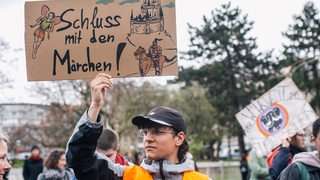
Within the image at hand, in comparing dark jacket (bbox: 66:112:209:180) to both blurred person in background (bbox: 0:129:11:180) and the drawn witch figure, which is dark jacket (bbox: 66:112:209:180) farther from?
the drawn witch figure

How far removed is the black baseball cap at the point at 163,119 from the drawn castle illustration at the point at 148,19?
2.25 feet

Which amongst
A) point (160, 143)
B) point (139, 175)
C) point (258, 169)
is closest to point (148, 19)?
point (160, 143)

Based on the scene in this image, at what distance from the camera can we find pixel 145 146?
141 inches

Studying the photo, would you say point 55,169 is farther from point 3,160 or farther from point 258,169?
point 3,160

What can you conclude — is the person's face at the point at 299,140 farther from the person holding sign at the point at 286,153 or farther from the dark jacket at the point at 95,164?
the dark jacket at the point at 95,164

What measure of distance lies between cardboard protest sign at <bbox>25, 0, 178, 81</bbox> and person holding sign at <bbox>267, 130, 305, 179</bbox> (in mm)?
2248

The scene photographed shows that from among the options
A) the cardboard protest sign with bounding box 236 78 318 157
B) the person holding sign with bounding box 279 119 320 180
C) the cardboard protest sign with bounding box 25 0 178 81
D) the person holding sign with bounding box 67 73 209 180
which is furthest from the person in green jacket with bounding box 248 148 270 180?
the person holding sign with bounding box 67 73 209 180

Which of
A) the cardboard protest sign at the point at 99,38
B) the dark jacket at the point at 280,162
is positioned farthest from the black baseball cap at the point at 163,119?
the dark jacket at the point at 280,162

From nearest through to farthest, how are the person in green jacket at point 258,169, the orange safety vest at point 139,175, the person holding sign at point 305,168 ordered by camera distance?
the orange safety vest at point 139,175 < the person holding sign at point 305,168 < the person in green jacket at point 258,169

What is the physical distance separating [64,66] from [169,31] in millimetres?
760

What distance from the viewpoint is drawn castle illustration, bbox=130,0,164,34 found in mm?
4062

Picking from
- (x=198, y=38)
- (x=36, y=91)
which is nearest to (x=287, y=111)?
(x=36, y=91)

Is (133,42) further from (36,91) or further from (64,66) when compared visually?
(36,91)

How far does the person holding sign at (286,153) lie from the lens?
5.82m
